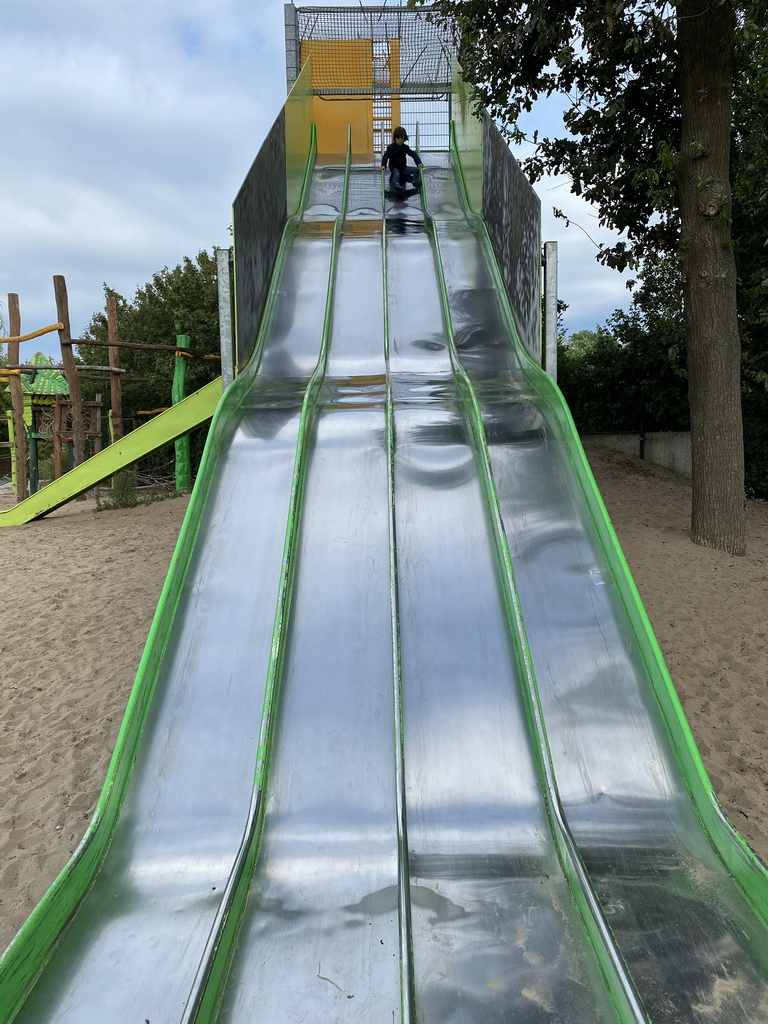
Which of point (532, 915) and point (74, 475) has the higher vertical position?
point (74, 475)

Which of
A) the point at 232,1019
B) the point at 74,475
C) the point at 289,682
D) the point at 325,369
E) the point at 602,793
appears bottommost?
the point at 232,1019

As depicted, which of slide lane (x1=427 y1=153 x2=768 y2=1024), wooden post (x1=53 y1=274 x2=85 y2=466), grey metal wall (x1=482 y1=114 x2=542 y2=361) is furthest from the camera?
wooden post (x1=53 y1=274 x2=85 y2=466)

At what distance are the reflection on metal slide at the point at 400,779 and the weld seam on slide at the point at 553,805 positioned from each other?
0.01 metres

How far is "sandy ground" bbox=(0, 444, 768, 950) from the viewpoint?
129 inches

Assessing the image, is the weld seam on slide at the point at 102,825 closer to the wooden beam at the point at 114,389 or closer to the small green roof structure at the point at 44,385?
the wooden beam at the point at 114,389

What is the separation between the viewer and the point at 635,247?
8.27 metres

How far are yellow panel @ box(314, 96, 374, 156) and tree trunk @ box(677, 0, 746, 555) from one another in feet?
22.0

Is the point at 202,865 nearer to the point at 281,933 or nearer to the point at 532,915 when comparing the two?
the point at 281,933

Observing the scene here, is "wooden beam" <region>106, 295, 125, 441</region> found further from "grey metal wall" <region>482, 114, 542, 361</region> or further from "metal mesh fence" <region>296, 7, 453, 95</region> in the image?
"grey metal wall" <region>482, 114, 542, 361</region>

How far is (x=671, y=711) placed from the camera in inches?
114

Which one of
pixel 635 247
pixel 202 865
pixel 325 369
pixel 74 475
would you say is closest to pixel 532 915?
pixel 202 865

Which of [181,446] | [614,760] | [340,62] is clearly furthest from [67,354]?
[614,760]

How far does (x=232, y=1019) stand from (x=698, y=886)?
150 centimetres

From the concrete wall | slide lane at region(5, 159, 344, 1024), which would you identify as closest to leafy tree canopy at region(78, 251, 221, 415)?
the concrete wall
